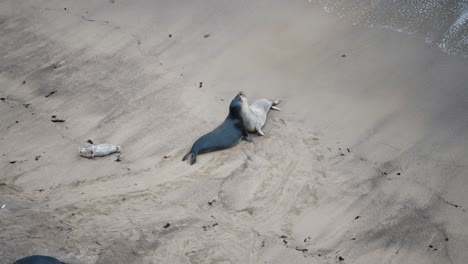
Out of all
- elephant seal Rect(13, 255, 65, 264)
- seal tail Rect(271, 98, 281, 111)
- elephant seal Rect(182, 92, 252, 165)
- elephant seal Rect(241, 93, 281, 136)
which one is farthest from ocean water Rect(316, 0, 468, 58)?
elephant seal Rect(13, 255, 65, 264)

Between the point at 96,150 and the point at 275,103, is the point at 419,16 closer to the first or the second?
the point at 275,103

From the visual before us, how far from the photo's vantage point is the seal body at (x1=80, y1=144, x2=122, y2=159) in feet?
18.1

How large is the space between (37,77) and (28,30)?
119 centimetres

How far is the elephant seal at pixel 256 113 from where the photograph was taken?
594 centimetres

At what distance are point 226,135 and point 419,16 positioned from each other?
3.08 m

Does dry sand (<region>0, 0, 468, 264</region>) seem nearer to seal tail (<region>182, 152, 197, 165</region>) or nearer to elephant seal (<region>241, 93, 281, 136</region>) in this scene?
seal tail (<region>182, 152, 197, 165</region>)

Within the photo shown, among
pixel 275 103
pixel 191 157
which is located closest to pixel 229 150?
pixel 191 157

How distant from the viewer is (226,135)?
228 inches

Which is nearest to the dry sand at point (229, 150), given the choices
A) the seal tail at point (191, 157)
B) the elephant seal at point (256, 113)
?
the seal tail at point (191, 157)

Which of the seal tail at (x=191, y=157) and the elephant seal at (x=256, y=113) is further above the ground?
the elephant seal at (x=256, y=113)

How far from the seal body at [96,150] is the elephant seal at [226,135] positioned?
0.73 metres

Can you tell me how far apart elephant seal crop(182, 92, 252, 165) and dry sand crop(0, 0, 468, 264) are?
0.13 m

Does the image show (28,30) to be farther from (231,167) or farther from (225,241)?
(225,241)

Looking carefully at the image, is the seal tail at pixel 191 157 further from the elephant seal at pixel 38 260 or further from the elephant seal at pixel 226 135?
the elephant seal at pixel 38 260
